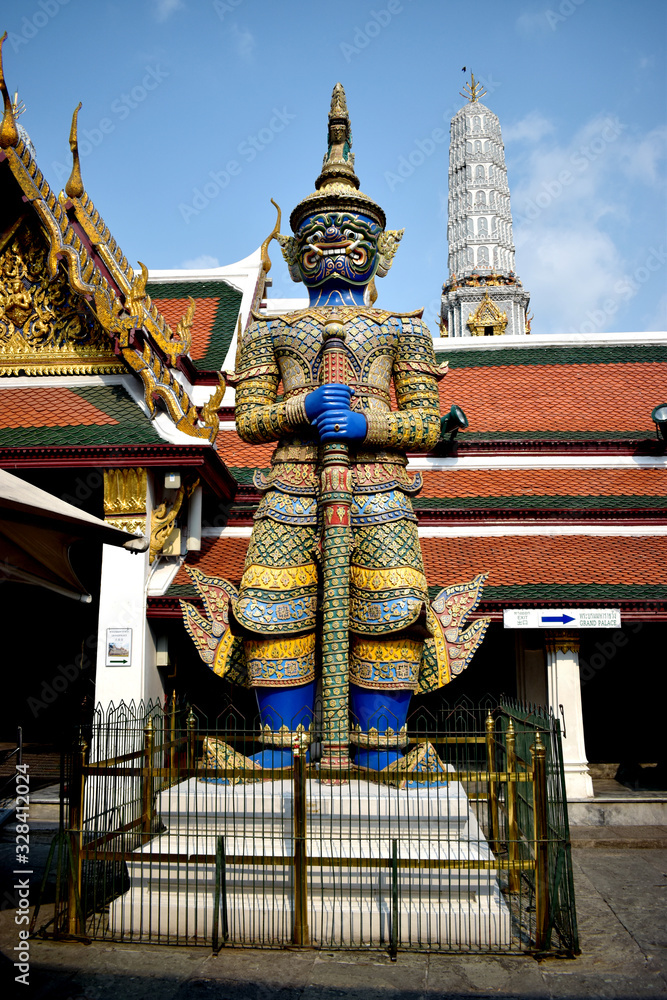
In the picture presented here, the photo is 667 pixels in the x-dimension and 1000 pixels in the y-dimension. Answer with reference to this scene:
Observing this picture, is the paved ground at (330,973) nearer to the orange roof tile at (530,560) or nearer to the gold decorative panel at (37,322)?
the orange roof tile at (530,560)

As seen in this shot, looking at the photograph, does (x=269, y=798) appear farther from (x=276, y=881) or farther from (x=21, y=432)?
(x=21, y=432)

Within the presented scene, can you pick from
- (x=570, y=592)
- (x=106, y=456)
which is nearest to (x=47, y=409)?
(x=106, y=456)

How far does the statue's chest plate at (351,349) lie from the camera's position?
24.1ft

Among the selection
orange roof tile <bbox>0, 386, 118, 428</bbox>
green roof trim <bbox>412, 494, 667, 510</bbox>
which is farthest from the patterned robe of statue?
green roof trim <bbox>412, 494, 667, 510</bbox>

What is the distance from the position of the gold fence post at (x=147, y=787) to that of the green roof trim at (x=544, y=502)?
590 cm

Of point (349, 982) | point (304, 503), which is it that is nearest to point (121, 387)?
point (304, 503)

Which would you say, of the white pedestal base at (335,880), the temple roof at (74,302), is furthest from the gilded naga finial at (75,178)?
the white pedestal base at (335,880)

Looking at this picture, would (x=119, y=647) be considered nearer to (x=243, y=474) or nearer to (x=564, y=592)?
(x=243, y=474)

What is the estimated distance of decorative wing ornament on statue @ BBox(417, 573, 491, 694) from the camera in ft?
23.7

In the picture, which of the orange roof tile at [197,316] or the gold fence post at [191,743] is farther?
the orange roof tile at [197,316]

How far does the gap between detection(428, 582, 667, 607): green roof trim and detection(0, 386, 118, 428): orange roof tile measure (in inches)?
186

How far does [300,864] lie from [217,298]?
12.0 meters

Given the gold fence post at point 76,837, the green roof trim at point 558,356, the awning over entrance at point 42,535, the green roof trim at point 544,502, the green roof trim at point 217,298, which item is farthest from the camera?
the green roof trim at point 558,356

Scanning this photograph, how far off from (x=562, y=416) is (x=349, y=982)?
9.99 m
